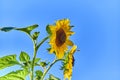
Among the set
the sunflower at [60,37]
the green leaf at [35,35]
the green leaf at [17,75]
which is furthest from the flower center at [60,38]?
the green leaf at [17,75]

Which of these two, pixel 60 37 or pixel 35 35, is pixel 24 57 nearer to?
pixel 35 35

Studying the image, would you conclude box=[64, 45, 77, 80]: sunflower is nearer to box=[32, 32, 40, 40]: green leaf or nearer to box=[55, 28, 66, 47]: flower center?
box=[55, 28, 66, 47]: flower center

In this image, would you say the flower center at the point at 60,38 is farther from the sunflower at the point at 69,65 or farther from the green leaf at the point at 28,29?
the green leaf at the point at 28,29

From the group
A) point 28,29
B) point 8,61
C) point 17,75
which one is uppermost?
point 28,29

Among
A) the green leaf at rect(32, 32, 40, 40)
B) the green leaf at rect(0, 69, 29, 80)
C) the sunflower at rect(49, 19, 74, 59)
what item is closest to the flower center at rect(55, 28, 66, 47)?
the sunflower at rect(49, 19, 74, 59)

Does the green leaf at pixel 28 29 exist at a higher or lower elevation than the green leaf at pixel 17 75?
higher

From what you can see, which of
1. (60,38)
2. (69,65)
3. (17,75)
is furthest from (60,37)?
(17,75)
